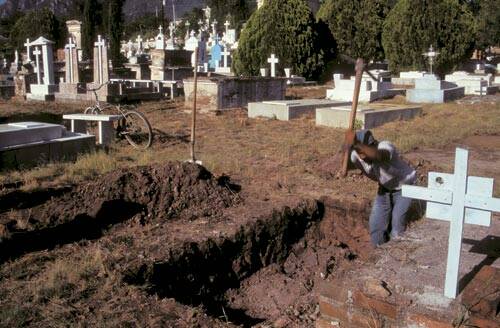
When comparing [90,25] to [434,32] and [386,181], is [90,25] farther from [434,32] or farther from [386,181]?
[386,181]

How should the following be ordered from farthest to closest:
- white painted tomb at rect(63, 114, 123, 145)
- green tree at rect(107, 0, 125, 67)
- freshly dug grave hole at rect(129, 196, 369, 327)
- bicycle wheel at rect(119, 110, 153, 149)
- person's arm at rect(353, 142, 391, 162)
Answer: green tree at rect(107, 0, 125, 67), bicycle wheel at rect(119, 110, 153, 149), white painted tomb at rect(63, 114, 123, 145), freshly dug grave hole at rect(129, 196, 369, 327), person's arm at rect(353, 142, 391, 162)

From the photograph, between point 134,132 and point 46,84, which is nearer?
point 134,132

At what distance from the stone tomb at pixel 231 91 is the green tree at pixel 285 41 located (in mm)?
10069

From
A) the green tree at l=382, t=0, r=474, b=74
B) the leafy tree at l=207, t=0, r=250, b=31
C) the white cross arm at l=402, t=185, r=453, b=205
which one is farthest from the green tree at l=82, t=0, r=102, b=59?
the white cross arm at l=402, t=185, r=453, b=205

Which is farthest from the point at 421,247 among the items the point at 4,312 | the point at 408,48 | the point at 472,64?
the point at 472,64

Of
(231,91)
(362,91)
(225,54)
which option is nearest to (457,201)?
(231,91)

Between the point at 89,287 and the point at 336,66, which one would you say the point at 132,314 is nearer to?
the point at 89,287

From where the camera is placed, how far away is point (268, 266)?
5.55m

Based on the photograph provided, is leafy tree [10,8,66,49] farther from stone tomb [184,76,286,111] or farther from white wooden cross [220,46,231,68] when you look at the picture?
stone tomb [184,76,286,111]

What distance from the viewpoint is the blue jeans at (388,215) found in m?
4.88

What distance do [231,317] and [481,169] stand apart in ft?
17.0

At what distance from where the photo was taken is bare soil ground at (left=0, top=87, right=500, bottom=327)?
3611mm

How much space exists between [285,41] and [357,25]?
6852 millimetres

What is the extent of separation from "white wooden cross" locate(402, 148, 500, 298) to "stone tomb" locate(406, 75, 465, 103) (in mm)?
15404
